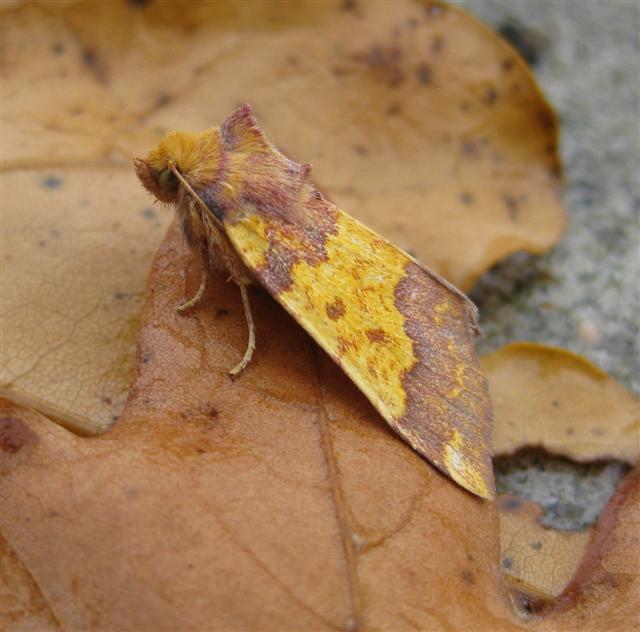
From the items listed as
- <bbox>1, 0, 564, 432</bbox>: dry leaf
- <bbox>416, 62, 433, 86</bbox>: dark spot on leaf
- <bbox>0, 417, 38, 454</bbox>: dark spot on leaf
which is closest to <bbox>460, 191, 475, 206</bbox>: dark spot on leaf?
<bbox>1, 0, 564, 432</bbox>: dry leaf

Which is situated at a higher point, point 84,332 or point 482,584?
point 482,584

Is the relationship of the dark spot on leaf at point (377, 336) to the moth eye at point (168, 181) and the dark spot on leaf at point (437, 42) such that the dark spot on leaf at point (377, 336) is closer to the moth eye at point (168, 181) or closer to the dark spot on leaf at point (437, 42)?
the moth eye at point (168, 181)

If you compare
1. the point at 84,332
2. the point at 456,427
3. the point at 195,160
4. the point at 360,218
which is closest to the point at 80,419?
the point at 84,332

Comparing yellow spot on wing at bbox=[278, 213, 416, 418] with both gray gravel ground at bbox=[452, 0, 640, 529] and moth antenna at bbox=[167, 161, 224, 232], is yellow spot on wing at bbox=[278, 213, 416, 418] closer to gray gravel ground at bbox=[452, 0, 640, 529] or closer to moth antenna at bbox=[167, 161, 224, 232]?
moth antenna at bbox=[167, 161, 224, 232]

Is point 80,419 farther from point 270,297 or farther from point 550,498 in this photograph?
point 550,498

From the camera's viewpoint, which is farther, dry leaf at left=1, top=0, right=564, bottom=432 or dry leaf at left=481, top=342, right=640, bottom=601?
dry leaf at left=1, top=0, right=564, bottom=432

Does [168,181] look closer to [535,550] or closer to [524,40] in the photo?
[535,550]

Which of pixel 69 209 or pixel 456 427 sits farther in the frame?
pixel 69 209
